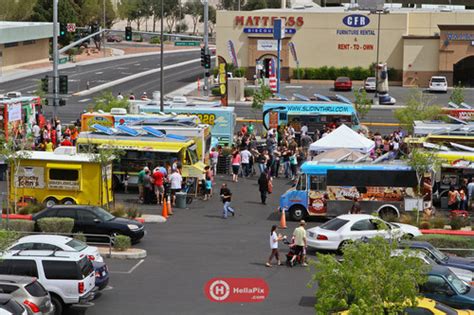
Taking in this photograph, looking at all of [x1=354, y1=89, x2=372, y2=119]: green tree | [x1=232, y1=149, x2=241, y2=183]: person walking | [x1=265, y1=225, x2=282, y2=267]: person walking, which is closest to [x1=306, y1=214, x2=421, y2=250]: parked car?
[x1=265, y1=225, x2=282, y2=267]: person walking

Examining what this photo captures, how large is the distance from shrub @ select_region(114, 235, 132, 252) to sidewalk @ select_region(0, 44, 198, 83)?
200ft

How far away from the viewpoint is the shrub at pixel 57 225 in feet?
91.7

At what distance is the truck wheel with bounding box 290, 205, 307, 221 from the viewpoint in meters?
33.4

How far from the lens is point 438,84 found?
263ft

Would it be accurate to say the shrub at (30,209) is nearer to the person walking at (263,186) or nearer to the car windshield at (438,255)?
the person walking at (263,186)

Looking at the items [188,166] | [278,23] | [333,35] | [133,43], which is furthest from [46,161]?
[133,43]

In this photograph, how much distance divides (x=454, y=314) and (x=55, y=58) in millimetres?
39646

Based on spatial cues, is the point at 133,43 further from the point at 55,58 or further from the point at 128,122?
the point at 128,122

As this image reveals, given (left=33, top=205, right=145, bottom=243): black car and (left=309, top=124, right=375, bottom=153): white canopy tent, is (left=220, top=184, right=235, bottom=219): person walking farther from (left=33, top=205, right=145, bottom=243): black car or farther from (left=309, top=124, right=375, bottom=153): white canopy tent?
(left=309, top=124, right=375, bottom=153): white canopy tent

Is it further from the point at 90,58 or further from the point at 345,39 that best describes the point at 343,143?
the point at 90,58

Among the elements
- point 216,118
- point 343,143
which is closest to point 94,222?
point 343,143

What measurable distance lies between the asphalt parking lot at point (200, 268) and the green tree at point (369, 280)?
532cm

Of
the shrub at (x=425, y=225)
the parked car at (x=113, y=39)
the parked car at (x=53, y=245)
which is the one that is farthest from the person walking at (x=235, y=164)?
the parked car at (x=113, y=39)

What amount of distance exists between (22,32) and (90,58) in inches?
849
